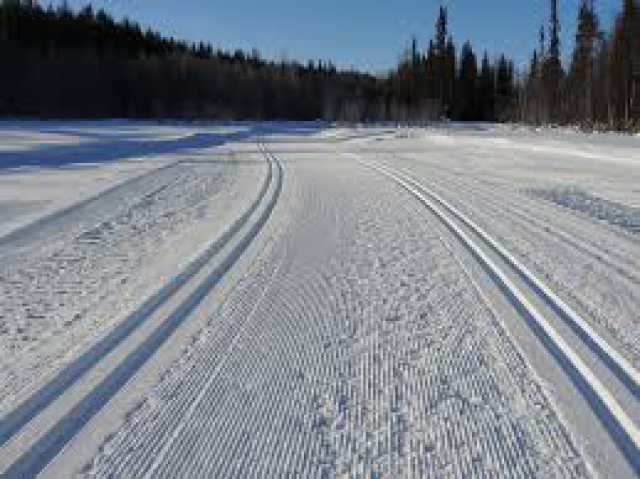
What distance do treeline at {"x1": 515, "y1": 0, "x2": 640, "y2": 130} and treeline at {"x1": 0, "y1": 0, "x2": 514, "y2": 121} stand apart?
48.6 feet

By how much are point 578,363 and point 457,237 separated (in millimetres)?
4265

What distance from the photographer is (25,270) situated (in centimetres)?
674

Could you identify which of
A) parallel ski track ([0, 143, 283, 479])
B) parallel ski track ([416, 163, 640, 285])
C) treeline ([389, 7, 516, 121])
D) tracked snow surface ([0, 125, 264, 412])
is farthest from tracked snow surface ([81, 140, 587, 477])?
treeline ([389, 7, 516, 121])

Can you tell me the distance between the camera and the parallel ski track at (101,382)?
320cm

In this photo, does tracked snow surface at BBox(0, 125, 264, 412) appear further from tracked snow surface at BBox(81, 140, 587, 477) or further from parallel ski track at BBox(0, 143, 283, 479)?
tracked snow surface at BBox(81, 140, 587, 477)

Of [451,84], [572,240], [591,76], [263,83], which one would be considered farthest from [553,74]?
[572,240]

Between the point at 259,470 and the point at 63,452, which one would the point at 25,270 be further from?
the point at 259,470

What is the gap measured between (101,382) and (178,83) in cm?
9489

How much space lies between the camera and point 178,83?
→ 94125 millimetres

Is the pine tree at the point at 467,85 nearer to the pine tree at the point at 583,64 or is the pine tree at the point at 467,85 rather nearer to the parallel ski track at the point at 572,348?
the pine tree at the point at 583,64

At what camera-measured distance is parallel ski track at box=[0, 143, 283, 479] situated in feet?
10.5

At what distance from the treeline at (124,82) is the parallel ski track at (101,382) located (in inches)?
2975

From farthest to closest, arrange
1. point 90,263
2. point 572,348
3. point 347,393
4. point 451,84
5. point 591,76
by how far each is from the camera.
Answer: point 451,84
point 591,76
point 90,263
point 572,348
point 347,393

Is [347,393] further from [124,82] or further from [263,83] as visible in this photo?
[263,83]
